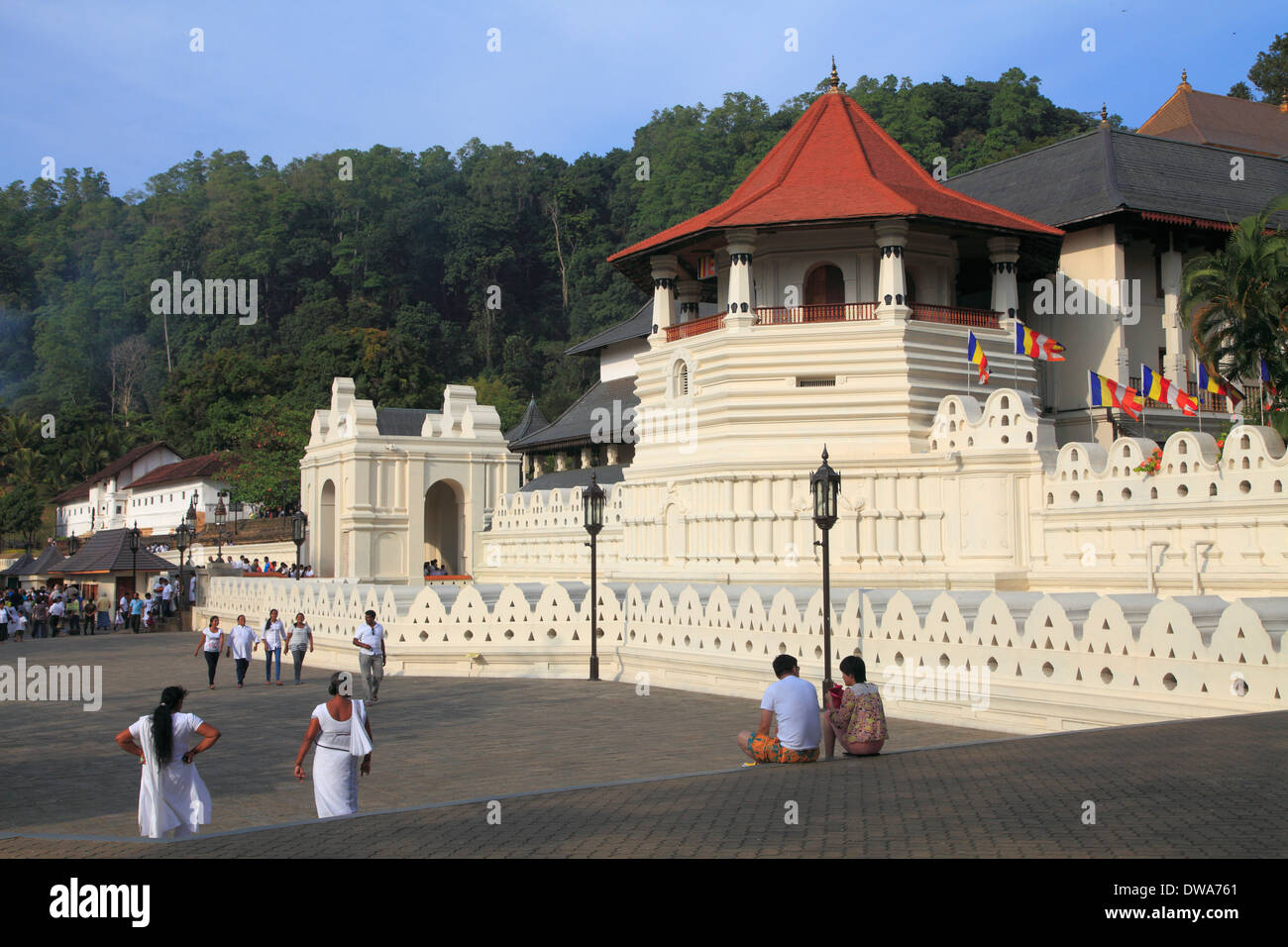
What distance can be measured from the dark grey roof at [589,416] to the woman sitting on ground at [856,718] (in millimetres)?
36518

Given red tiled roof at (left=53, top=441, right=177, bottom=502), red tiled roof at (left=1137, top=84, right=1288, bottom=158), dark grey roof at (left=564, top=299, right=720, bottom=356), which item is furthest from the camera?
red tiled roof at (left=53, top=441, right=177, bottom=502)

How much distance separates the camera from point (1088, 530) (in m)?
22.7

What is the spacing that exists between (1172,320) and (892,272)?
1038 centimetres

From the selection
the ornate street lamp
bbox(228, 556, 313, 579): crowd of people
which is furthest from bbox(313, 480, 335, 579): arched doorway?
the ornate street lamp

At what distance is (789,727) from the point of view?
10469 mm

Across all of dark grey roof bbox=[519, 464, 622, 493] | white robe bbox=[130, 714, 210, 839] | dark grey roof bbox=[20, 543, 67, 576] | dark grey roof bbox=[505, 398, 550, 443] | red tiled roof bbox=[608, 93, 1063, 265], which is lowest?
white robe bbox=[130, 714, 210, 839]

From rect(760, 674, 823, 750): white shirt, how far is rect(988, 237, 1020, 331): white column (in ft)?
70.4

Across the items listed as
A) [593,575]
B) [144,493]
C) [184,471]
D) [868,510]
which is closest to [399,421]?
[868,510]

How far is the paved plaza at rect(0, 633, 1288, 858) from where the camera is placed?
23.0 ft

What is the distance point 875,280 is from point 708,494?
660 cm

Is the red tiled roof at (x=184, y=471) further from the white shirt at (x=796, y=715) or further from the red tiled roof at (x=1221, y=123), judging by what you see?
the white shirt at (x=796, y=715)

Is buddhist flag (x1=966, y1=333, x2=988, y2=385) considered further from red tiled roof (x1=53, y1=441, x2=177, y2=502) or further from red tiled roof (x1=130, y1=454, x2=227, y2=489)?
red tiled roof (x1=53, y1=441, x2=177, y2=502)

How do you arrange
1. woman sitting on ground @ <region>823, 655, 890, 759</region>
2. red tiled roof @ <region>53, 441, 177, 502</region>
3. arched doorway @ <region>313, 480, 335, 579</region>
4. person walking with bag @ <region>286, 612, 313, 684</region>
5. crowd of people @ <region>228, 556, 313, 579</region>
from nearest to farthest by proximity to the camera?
woman sitting on ground @ <region>823, 655, 890, 759</region>, person walking with bag @ <region>286, 612, 313, 684</region>, crowd of people @ <region>228, 556, 313, 579</region>, arched doorway @ <region>313, 480, 335, 579</region>, red tiled roof @ <region>53, 441, 177, 502</region>
